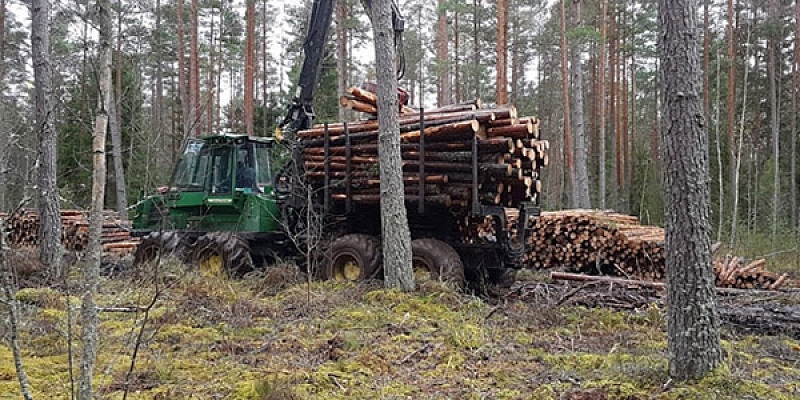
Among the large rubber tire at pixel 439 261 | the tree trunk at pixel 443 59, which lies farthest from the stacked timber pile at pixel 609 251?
the tree trunk at pixel 443 59

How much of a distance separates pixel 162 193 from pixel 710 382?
9021 mm

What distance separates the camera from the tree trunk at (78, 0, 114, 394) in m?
2.44

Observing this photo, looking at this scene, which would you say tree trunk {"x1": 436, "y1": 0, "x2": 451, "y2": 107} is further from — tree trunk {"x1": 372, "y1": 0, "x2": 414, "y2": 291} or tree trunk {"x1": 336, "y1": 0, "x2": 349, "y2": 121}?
tree trunk {"x1": 372, "y1": 0, "x2": 414, "y2": 291}

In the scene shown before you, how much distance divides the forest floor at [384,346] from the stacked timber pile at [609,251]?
4.87 ft

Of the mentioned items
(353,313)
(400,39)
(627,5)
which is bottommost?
(353,313)

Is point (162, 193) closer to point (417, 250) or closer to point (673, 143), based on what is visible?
point (417, 250)

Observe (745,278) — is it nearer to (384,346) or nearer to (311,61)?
(384,346)

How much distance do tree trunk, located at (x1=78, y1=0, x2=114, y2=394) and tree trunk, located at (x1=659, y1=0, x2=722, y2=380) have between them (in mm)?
3338

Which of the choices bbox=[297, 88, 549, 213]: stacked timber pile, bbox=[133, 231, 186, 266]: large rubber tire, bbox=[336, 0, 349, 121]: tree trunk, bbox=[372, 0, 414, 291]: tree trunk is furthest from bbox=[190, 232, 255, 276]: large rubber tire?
bbox=[336, 0, 349, 121]: tree trunk

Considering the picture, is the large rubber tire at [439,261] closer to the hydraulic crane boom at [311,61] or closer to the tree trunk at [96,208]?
the hydraulic crane boom at [311,61]

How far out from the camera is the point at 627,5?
2494 cm

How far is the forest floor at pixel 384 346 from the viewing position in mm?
3955

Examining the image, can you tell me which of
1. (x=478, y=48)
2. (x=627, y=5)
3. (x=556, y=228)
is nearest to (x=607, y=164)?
(x=627, y=5)

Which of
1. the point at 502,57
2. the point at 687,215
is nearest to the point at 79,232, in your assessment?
the point at 502,57
